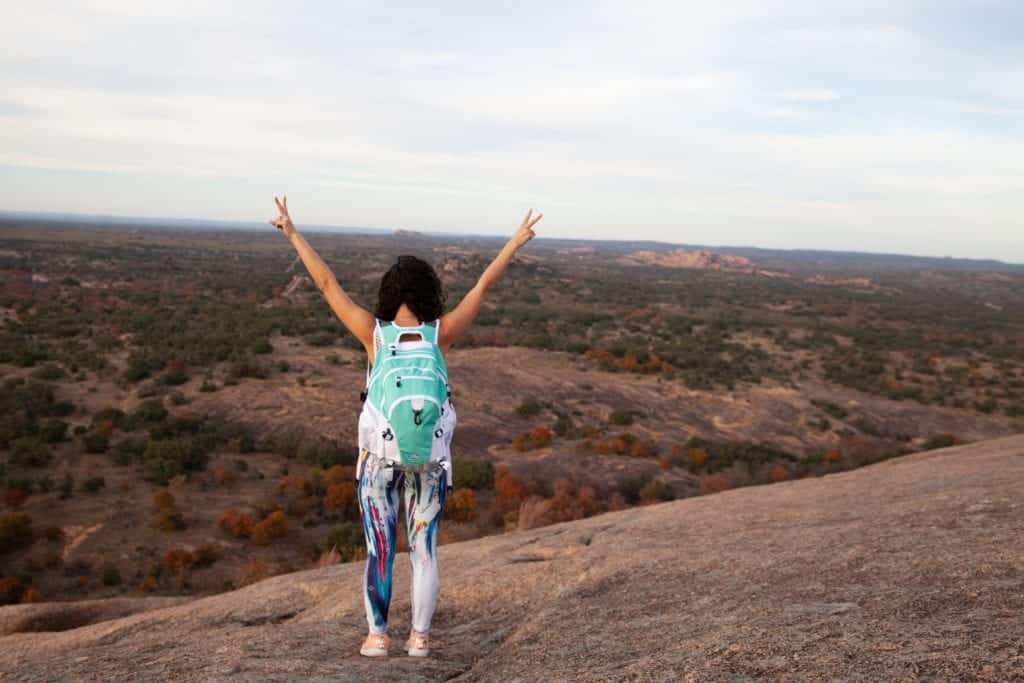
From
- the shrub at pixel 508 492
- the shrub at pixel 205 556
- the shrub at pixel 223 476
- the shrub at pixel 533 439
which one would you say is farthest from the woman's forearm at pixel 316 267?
the shrub at pixel 533 439

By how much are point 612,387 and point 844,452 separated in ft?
23.9

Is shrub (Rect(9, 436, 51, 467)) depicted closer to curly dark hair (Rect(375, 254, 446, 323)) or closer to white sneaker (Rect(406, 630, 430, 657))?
white sneaker (Rect(406, 630, 430, 657))

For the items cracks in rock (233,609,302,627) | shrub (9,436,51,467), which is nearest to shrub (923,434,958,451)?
cracks in rock (233,609,302,627)

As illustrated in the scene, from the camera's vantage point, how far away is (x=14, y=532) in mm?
10086

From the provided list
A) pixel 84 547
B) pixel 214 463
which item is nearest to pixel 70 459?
pixel 214 463

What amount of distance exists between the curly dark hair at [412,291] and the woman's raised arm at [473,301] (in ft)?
0.26

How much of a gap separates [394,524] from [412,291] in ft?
3.56

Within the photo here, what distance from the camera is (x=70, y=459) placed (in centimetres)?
1371

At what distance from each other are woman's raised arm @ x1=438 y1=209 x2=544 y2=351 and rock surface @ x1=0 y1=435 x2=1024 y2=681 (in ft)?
4.99

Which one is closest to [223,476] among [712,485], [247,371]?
[247,371]

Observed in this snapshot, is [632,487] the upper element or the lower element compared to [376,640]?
lower

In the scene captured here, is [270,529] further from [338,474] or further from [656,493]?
[656,493]

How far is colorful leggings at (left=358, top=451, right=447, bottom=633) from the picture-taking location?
3.05 meters

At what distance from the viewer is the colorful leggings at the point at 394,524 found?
3.05 meters
